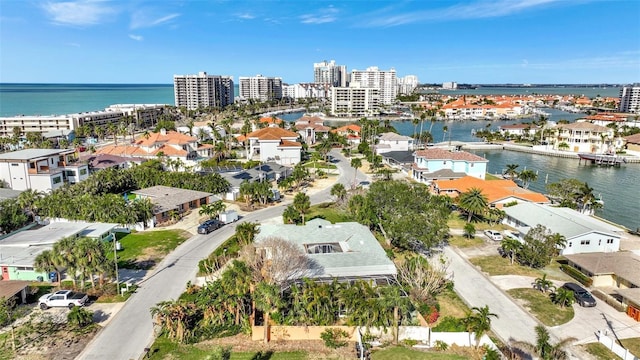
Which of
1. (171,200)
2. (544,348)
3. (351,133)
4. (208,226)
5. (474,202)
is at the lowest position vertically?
(544,348)

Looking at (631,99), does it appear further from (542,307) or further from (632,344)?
(632,344)

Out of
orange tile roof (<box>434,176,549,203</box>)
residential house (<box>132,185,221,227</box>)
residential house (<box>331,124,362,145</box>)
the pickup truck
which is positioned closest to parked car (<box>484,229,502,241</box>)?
orange tile roof (<box>434,176,549,203</box>)

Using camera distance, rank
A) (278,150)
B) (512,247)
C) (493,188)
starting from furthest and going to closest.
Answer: (278,150), (493,188), (512,247)

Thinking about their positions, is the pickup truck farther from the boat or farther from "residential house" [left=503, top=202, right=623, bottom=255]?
the boat

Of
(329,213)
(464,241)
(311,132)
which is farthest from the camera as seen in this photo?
(311,132)

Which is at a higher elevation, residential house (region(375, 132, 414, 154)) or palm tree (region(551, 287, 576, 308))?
residential house (region(375, 132, 414, 154))

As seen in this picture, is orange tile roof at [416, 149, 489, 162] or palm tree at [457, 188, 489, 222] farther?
orange tile roof at [416, 149, 489, 162]

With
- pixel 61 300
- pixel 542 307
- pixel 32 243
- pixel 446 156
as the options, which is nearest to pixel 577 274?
pixel 542 307
